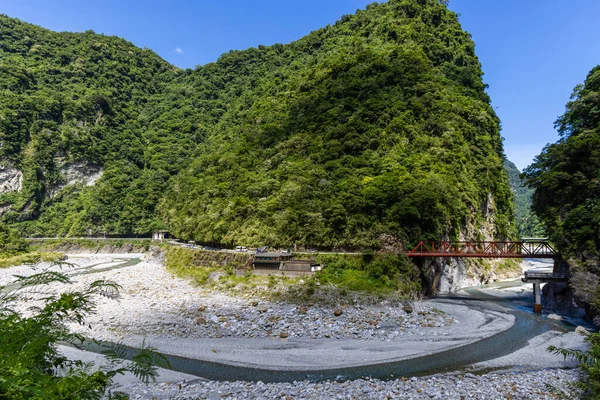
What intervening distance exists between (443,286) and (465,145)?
26168mm

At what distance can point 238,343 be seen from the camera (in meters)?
25.1

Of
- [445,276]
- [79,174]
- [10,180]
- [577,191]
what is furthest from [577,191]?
[10,180]

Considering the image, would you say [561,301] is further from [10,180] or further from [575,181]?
[10,180]

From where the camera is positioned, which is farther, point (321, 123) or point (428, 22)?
point (428, 22)

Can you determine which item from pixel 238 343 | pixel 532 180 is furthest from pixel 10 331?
pixel 532 180

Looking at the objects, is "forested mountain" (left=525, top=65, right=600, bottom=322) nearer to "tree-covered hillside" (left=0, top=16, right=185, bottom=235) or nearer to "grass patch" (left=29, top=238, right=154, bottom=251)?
"grass patch" (left=29, top=238, right=154, bottom=251)

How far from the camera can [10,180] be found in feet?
325

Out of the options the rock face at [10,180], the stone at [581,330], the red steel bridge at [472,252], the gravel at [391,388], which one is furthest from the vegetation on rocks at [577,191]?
the rock face at [10,180]

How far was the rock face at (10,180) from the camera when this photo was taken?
3853 inches

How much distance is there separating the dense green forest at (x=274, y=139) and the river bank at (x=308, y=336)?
11247 millimetres

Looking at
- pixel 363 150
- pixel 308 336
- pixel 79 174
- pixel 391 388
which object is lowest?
pixel 308 336

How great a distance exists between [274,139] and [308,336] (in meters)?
47.2

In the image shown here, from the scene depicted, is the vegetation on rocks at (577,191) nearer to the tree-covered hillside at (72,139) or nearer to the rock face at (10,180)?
the tree-covered hillside at (72,139)

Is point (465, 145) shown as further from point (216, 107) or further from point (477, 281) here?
point (216, 107)
